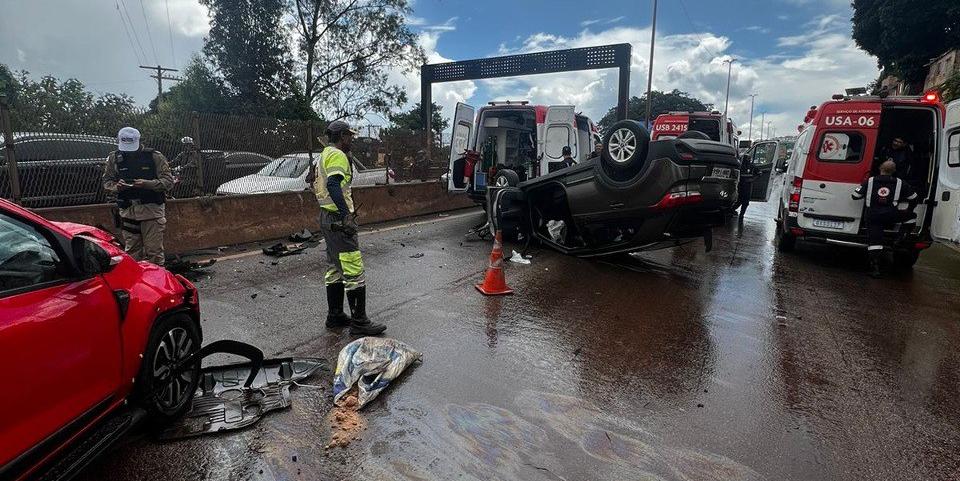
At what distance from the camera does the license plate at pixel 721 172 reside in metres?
6.08

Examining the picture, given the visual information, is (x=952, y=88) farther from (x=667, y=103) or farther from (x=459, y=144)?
(x=667, y=103)

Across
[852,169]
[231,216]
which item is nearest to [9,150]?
[231,216]

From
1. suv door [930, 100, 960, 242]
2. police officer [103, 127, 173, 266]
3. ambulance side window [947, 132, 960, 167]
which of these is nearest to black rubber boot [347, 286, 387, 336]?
police officer [103, 127, 173, 266]

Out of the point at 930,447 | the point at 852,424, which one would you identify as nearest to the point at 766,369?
the point at 852,424

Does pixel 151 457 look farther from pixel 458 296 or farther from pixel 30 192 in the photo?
pixel 30 192

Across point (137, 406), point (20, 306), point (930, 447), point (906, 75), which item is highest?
point (906, 75)

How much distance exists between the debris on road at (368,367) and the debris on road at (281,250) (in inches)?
169

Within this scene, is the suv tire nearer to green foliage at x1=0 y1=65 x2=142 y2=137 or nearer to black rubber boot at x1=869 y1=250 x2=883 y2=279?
black rubber boot at x1=869 y1=250 x2=883 y2=279

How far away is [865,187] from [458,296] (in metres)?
5.80

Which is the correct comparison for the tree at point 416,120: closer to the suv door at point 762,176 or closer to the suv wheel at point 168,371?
the suv door at point 762,176

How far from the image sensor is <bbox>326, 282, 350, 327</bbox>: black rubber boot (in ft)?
15.0

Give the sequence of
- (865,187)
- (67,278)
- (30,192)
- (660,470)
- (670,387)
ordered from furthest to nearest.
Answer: (865,187) < (30,192) < (670,387) < (660,470) < (67,278)

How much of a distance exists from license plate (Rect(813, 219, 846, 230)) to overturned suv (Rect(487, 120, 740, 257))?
210cm

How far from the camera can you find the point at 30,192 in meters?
6.51
